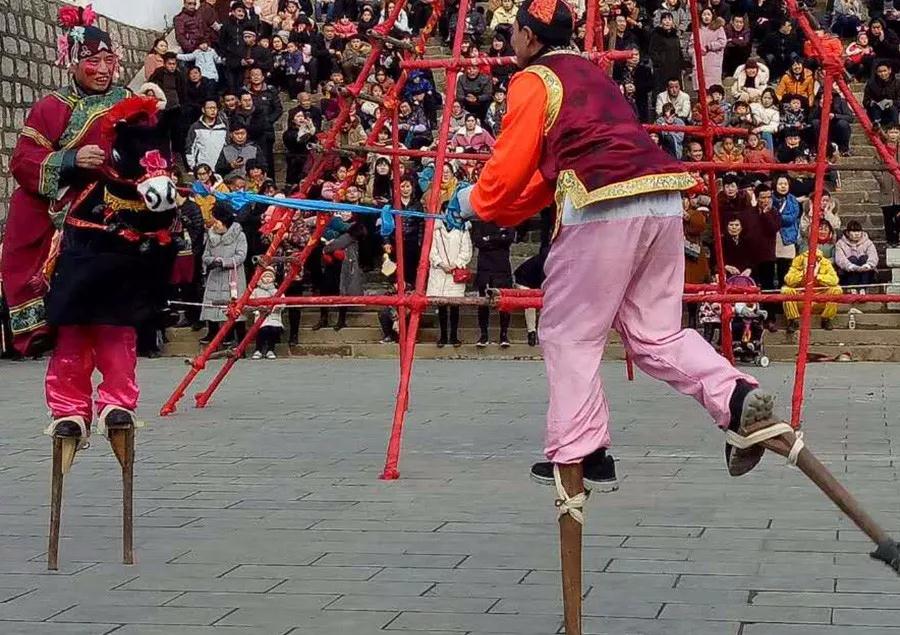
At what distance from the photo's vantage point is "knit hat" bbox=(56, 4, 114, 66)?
19.8 ft

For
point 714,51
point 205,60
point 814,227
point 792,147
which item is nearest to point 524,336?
point 792,147

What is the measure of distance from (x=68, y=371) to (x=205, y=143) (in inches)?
534

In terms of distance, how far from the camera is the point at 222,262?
17281mm

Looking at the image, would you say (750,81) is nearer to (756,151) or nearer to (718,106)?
(718,106)

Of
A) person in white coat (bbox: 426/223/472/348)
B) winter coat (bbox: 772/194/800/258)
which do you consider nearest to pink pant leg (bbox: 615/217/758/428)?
person in white coat (bbox: 426/223/472/348)

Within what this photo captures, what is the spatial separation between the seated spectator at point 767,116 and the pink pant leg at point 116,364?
43.3 feet

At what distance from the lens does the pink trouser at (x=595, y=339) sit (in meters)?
4.71

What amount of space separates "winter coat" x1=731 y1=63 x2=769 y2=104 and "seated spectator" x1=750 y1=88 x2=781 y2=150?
0.22 meters

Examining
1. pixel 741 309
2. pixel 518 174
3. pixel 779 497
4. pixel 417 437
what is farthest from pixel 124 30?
pixel 518 174

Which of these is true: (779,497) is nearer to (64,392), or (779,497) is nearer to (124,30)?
(64,392)

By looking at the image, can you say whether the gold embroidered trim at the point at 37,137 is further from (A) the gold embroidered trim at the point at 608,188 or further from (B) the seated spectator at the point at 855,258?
(B) the seated spectator at the point at 855,258

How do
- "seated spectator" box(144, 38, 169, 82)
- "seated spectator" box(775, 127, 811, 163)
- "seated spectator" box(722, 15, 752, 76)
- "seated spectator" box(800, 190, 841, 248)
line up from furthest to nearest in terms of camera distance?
"seated spectator" box(722, 15, 752, 76), "seated spectator" box(144, 38, 169, 82), "seated spectator" box(775, 127, 811, 163), "seated spectator" box(800, 190, 841, 248)

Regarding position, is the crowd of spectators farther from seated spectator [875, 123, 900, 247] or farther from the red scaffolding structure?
the red scaffolding structure

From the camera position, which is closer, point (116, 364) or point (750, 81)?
point (116, 364)
